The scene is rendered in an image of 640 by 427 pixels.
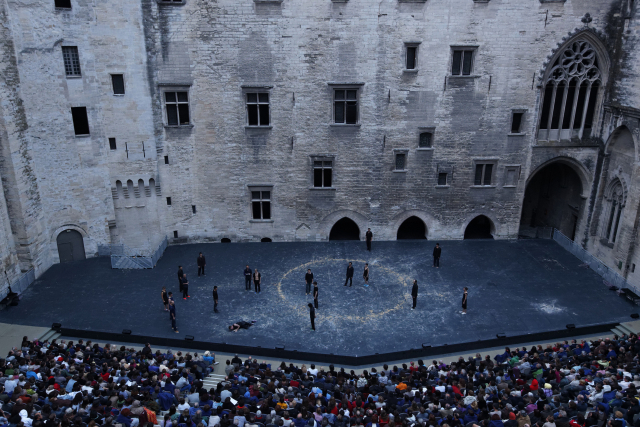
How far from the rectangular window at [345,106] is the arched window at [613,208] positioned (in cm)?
1540

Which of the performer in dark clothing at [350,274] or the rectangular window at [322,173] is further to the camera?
the rectangular window at [322,173]

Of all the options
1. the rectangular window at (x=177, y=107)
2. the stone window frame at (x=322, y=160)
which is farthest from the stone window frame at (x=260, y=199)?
the rectangular window at (x=177, y=107)

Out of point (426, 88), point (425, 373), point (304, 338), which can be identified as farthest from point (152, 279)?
point (426, 88)

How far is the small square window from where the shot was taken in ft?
99.6

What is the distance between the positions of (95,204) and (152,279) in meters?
5.46

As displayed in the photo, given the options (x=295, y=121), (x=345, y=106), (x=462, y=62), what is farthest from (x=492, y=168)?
(x=295, y=121)

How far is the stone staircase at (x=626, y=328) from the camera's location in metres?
23.9

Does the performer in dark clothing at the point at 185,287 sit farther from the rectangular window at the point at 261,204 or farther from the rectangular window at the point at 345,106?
the rectangular window at the point at 345,106

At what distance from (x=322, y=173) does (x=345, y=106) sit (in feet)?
13.9

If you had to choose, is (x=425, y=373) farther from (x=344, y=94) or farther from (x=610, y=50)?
(x=610, y=50)

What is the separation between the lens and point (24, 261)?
90.7 feet

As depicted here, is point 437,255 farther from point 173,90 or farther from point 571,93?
point 173,90

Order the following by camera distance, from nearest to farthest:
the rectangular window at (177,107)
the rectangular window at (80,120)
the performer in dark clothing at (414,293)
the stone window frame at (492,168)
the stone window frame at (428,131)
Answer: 1. the performer in dark clothing at (414,293)
2. the rectangular window at (80,120)
3. the rectangular window at (177,107)
4. the stone window frame at (428,131)
5. the stone window frame at (492,168)

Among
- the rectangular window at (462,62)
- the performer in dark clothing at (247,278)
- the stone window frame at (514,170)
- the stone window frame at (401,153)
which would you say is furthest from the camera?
the stone window frame at (514,170)
